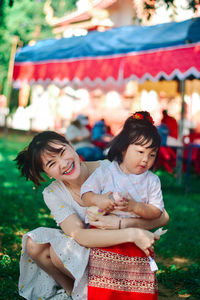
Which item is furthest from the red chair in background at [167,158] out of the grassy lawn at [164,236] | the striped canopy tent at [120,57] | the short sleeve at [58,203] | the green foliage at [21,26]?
the green foliage at [21,26]

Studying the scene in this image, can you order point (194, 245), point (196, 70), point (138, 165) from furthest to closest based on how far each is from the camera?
point (196, 70), point (194, 245), point (138, 165)

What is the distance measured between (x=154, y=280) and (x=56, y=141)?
38.9 inches

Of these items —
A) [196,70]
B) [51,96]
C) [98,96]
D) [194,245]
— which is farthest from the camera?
[51,96]

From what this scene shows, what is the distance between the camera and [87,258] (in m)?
2.51

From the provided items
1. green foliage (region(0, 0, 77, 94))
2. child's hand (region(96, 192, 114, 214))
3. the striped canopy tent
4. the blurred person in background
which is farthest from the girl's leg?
green foliage (region(0, 0, 77, 94))

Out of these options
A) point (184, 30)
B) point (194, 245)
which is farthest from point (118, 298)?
point (184, 30)

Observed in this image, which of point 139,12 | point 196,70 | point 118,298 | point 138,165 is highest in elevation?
point 139,12

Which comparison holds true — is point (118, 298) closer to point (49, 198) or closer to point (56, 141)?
point (49, 198)

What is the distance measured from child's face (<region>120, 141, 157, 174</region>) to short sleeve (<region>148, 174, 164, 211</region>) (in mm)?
89

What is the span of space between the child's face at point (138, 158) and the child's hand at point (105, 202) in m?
0.21

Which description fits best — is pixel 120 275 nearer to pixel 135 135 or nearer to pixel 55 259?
pixel 55 259

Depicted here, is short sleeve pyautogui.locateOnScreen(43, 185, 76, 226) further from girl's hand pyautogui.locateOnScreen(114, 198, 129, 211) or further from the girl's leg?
girl's hand pyautogui.locateOnScreen(114, 198, 129, 211)

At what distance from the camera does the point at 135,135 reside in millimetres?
2477

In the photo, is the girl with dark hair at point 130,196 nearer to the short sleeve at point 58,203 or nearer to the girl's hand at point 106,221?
the girl's hand at point 106,221
